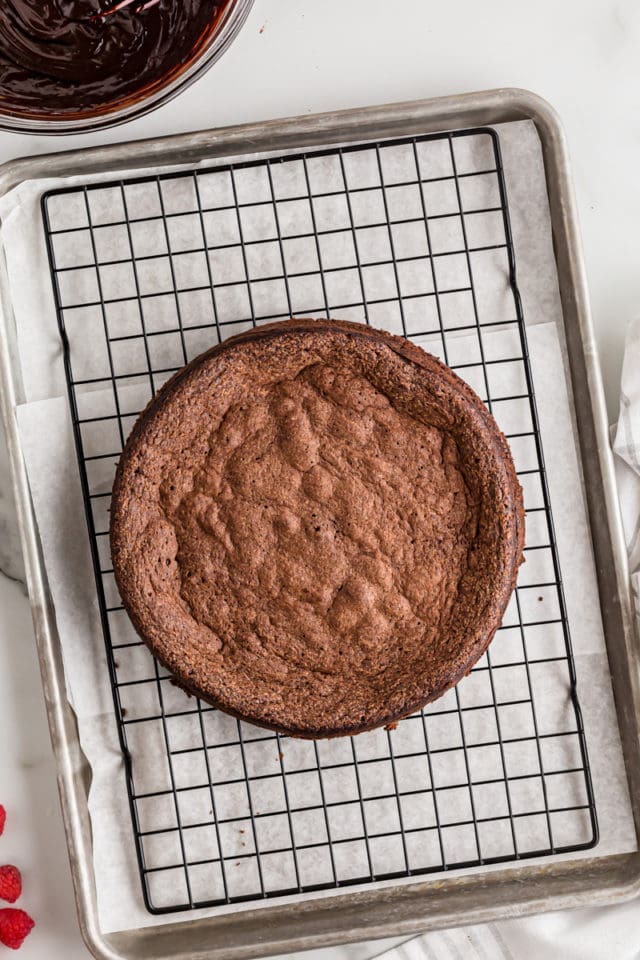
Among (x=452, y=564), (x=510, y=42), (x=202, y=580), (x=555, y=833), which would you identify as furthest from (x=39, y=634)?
(x=510, y=42)

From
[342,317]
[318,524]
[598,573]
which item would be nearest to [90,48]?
[342,317]

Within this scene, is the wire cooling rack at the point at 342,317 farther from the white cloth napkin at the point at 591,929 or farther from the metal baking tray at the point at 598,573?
the white cloth napkin at the point at 591,929

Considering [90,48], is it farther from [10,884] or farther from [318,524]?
[10,884]

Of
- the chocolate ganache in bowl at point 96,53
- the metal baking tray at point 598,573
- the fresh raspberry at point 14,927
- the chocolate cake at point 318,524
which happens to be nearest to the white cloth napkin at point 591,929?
the metal baking tray at point 598,573

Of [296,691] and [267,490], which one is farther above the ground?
[267,490]

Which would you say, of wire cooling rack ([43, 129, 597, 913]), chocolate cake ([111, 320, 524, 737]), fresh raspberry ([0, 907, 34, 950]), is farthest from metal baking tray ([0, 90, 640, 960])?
chocolate cake ([111, 320, 524, 737])

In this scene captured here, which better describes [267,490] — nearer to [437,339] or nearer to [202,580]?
[202,580]
